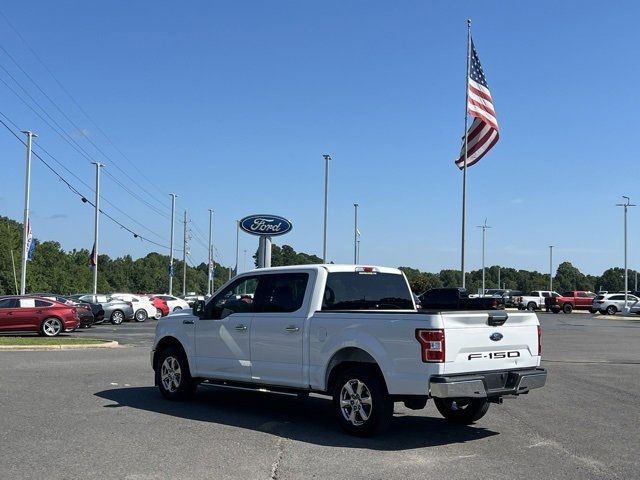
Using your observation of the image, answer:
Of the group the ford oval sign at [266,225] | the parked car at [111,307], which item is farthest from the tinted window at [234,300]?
the parked car at [111,307]

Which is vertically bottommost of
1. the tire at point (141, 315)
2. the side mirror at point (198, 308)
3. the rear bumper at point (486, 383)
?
the tire at point (141, 315)

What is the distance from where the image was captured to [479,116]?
1079 inches

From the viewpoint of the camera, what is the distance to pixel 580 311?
2675 inches

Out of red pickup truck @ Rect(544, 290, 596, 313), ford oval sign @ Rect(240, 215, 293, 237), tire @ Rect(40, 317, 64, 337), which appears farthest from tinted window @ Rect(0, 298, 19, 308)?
red pickup truck @ Rect(544, 290, 596, 313)

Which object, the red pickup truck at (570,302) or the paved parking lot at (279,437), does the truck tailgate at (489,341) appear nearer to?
the paved parking lot at (279,437)

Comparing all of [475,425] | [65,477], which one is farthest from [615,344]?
[65,477]

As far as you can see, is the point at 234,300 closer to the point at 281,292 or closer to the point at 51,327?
the point at 281,292

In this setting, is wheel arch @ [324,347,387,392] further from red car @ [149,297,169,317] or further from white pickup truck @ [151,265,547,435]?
red car @ [149,297,169,317]

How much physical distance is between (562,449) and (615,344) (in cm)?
1830

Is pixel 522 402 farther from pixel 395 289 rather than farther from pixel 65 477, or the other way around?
pixel 65 477

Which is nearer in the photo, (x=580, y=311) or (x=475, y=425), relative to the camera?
(x=475, y=425)

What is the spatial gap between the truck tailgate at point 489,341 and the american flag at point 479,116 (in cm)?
1991

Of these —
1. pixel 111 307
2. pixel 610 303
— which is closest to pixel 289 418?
pixel 111 307

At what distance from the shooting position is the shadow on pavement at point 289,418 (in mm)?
8102
